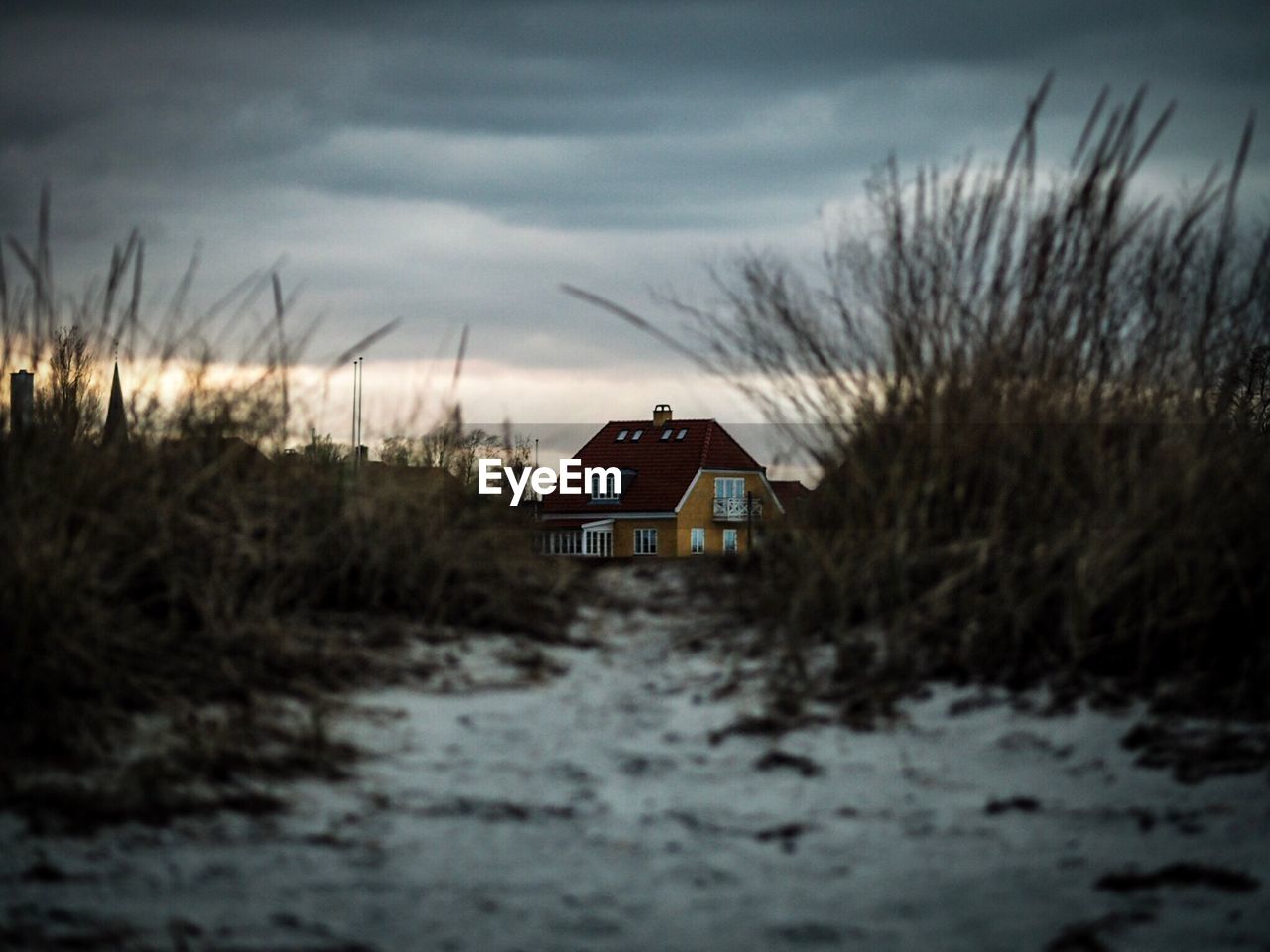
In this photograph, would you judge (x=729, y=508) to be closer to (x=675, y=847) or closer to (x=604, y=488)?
(x=604, y=488)

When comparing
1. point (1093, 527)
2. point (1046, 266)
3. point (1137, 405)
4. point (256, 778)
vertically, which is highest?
point (1046, 266)

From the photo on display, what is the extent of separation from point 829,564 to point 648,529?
106ft

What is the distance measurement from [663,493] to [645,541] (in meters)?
1.70

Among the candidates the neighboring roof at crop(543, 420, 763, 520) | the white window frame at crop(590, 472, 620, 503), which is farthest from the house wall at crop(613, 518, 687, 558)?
the white window frame at crop(590, 472, 620, 503)

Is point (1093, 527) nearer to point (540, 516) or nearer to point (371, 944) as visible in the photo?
point (540, 516)

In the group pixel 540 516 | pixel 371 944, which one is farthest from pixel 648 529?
pixel 371 944

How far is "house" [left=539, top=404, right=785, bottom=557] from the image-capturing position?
35031mm

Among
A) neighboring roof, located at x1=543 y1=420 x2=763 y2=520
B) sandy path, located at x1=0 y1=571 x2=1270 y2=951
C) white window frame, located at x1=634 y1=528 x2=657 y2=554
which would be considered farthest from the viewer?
white window frame, located at x1=634 y1=528 x2=657 y2=554

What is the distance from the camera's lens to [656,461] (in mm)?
36125

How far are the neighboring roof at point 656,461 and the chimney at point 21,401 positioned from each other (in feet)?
102

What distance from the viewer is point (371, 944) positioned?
215 cm

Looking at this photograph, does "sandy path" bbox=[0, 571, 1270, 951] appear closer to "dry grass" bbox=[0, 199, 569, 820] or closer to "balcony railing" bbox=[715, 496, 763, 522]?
"dry grass" bbox=[0, 199, 569, 820]

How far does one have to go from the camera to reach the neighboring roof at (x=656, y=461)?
35344mm

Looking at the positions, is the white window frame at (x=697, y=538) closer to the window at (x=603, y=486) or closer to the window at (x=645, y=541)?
the window at (x=645, y=541)
